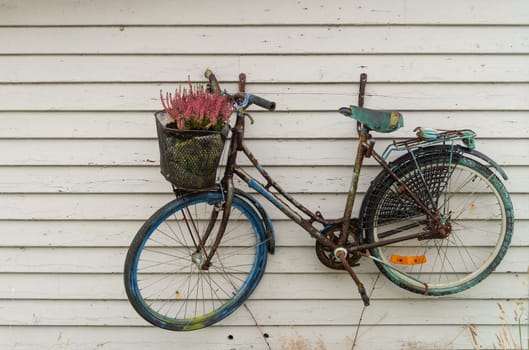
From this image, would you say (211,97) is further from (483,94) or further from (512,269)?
(512,269)

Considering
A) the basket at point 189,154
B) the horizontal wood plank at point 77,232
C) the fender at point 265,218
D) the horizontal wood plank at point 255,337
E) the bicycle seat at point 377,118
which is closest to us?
the basket at point 189,154

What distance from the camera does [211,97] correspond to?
2.12 meters

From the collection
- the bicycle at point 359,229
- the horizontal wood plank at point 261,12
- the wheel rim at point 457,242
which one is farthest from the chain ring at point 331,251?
the horizontal wood plank at point 261,12

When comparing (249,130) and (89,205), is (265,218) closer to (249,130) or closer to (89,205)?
(249,130)

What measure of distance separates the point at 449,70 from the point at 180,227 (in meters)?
1.79

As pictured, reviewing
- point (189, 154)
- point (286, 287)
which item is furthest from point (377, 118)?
point (286, 287)

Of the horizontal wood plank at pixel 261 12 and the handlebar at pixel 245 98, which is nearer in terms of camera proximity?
the handlebar at pixel 245 98

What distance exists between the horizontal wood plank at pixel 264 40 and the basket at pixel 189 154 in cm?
59

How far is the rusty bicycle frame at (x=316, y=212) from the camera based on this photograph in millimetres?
2344

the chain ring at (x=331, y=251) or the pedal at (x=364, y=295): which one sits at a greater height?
the chain ring at (x=331, y=251)

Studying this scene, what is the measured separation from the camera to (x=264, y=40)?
251 cm

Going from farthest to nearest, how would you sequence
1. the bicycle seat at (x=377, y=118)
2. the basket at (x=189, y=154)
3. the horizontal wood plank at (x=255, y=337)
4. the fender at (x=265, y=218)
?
the horizontal wood plank at (x=255, y=337) → the fender at (x=265, y=218) → the bicycle seat at (x=377, y=118) → the basket at (x=189, y=154)

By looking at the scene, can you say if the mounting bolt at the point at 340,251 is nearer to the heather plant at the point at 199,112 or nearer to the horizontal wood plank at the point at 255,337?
the horizontal wood plank at the point at 255,337

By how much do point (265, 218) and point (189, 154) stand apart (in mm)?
662
